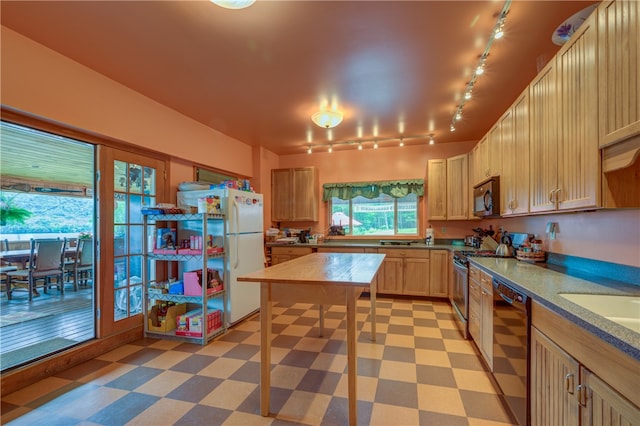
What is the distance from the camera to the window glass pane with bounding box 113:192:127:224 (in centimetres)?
297

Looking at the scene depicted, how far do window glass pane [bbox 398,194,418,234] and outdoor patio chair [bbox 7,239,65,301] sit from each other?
232 inches

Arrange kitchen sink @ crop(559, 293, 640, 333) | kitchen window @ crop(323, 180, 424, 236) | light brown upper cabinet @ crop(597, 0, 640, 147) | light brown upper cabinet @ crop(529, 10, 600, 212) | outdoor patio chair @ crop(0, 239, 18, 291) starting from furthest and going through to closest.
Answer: kitchen window @ crop(323, 180, 424, 236), outdoor patio chair @ crop(0, 239, 18, 291), light brown upper cabinet @ crop(529, 10, 600, 212), kitchen sink @ crop(559, 293, 640, 333), light brown upper cabinet @ crop(597, 0, 640, 147)

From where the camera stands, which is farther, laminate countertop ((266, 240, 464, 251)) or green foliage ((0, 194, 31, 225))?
laminate countertop ((266, 240, 464, 251))

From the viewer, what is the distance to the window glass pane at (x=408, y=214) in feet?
17.0

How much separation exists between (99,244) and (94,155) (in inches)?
35.5

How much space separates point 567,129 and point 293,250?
4.07m

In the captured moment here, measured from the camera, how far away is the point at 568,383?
1.18 metres

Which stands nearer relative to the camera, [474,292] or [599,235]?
[599,235]

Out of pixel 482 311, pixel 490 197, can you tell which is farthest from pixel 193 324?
Result: pixel 490 197

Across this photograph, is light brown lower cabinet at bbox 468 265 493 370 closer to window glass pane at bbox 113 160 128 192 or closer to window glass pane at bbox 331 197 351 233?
window glass pane at bbox 331 197 351 233

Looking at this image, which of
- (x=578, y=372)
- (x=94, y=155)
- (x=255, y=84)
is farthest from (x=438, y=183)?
(x=94, y=155)

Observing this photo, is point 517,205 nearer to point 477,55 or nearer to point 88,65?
point 477,55

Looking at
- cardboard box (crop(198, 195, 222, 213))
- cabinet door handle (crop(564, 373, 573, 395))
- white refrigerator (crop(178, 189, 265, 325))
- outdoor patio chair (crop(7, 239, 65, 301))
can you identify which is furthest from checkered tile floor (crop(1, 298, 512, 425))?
outdoor patio chair (crop(7, 239, 65, 301))

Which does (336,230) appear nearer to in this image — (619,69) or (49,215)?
(619,69)
